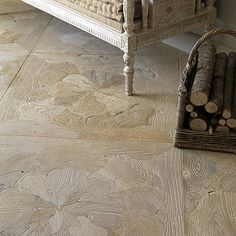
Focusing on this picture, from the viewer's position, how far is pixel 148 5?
192 centimetres

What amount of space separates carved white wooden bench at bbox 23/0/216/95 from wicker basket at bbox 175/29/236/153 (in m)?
0.38

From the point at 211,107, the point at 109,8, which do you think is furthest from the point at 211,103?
the point at 109,8

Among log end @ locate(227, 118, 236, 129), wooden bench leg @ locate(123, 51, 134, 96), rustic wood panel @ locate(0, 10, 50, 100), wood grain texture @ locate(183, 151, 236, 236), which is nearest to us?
wood grain texture @ locate(183, 151, 236, 236)

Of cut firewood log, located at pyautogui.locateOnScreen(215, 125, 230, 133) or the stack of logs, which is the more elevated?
the stack of logs

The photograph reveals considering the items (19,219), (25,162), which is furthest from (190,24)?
(19,219)

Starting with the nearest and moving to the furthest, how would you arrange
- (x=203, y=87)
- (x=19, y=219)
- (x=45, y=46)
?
(x=19, y=219) → (x=203, y=87) → (x=45, y=46)

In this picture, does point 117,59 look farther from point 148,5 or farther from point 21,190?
point 21,190

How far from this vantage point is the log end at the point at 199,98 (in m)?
1.65

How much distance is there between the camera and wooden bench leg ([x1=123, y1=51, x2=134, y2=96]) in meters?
2.00

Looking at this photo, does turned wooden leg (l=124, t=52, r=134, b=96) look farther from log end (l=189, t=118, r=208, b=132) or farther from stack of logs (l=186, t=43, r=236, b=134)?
log end (l=189, t=118, r=208, b=132)

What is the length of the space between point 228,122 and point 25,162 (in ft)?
2.81

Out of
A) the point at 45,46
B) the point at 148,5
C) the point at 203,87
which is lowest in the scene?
the point at 45,46

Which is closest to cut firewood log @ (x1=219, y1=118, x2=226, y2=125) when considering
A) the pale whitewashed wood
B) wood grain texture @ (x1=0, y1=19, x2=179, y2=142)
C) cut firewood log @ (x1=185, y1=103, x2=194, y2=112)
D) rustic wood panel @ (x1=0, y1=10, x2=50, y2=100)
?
cut firewood log @ (x1=185, y1=103, x2=194, y2=112)

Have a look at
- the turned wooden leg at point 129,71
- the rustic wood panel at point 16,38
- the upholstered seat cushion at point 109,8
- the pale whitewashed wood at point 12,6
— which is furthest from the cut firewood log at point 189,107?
the pale whitewashed wood at point 12,6
